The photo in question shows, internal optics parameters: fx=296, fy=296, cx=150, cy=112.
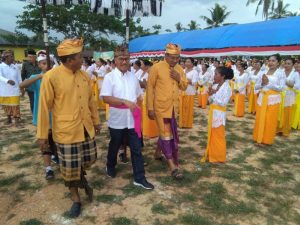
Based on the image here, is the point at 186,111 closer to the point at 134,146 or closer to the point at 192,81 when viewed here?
the point at 192,81

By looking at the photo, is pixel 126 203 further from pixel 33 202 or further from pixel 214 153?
pixel 214 153

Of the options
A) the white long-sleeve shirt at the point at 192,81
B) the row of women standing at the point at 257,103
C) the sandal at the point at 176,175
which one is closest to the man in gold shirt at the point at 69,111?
the sandal at the point at 176,175

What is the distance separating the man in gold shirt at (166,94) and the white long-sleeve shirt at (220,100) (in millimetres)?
704

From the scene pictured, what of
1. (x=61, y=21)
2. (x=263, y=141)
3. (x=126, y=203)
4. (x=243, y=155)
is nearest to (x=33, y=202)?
(x=126, y=203)

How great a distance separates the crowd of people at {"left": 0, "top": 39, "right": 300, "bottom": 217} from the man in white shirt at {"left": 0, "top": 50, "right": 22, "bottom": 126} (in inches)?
0.9

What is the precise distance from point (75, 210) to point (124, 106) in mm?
1387

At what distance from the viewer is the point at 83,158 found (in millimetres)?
3324

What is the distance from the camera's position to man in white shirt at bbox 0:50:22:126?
719 centimetres

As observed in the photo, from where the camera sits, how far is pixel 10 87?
24.4ft

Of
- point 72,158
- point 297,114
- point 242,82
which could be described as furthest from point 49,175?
point 242,82

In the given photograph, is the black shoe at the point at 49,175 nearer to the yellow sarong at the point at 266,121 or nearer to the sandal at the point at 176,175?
the sandal at the point at 176,175

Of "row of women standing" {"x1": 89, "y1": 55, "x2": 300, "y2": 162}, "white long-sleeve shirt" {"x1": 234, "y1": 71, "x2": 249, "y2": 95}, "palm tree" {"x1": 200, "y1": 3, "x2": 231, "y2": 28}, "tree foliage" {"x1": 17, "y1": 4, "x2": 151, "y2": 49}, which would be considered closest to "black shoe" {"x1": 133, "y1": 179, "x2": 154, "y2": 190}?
"row of women standing" {"x1": 89, "y1": 55, "x2": 300, "y2": 162}

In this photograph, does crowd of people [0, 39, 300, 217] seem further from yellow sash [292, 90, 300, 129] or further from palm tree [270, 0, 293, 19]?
palm tree [270, 0, 293, 19]

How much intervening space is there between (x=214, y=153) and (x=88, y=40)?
86.7 feet
